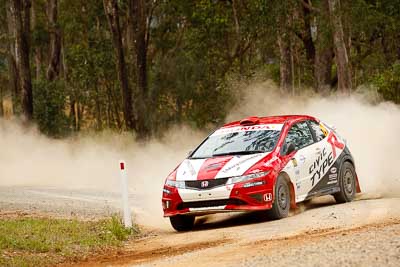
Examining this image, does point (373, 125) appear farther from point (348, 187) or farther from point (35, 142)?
point (35, 142)

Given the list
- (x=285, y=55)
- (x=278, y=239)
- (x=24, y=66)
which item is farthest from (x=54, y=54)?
(x=278, y=239)

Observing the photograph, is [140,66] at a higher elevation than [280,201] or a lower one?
higher

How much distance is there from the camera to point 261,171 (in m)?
13.9

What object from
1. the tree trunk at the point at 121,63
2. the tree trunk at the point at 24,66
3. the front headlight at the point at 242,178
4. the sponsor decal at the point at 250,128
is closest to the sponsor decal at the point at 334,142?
the sponsor decal at the point at 250,128

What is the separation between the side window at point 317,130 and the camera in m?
15.9

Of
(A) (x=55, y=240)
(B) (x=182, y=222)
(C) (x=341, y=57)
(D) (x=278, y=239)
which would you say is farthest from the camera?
(C) (x=341, y=57)

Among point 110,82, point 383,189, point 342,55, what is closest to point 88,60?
point 110,82

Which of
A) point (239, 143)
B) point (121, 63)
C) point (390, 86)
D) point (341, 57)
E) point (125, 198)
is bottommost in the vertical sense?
point (125, 198)

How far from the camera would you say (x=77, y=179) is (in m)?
27.1

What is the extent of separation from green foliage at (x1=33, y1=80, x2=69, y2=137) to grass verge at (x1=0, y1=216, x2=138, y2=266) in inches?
1114

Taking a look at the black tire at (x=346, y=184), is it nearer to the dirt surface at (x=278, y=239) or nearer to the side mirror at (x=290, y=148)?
the dirt surface at (x=278, y=239)

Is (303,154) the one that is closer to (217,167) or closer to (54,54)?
(217,167)

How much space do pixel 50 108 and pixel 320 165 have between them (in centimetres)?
3022

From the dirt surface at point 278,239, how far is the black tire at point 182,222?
0.46ft
